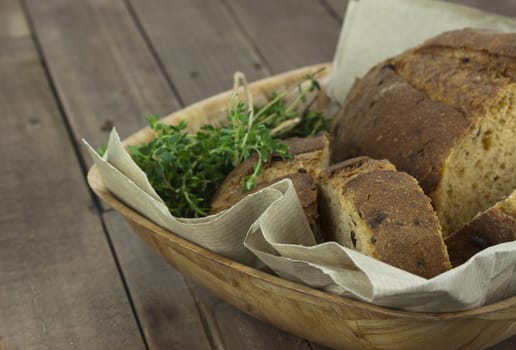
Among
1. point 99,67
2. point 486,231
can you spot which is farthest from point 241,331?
point 99,67

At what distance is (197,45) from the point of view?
310cm

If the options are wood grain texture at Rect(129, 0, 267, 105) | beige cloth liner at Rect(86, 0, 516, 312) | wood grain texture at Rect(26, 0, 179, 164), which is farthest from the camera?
wood grain texture at Rect(129, 0, 267, 105)

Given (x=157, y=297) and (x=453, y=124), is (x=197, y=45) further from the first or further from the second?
(x=453, y=124)

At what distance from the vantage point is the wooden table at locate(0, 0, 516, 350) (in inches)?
74.4

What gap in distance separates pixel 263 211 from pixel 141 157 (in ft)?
1.41

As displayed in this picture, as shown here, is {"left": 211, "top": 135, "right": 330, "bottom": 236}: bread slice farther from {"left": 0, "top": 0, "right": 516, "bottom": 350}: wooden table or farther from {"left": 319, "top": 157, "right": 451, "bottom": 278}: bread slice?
{"left": 0, "top": 0, "right": 516, "bottom": 350}: wooden table

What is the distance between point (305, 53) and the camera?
307 cm

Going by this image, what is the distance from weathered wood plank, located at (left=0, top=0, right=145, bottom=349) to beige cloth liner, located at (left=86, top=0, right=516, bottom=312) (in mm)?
294

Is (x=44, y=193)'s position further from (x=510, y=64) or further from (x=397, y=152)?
(x=510, y=64)

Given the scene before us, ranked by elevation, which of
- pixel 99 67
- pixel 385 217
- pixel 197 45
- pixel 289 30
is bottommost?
pixel 99 67

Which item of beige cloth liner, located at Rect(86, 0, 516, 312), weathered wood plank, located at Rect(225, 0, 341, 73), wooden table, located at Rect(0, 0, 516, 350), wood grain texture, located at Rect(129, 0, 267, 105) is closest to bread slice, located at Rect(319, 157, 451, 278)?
beige cloth liner, located at Rect(86, 0, 516, 312)

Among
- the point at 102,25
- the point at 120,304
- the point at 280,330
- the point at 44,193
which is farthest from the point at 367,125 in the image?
the point at 102,25

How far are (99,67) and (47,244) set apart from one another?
1.00 m

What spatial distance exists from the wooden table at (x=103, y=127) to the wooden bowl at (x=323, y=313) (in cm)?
17
